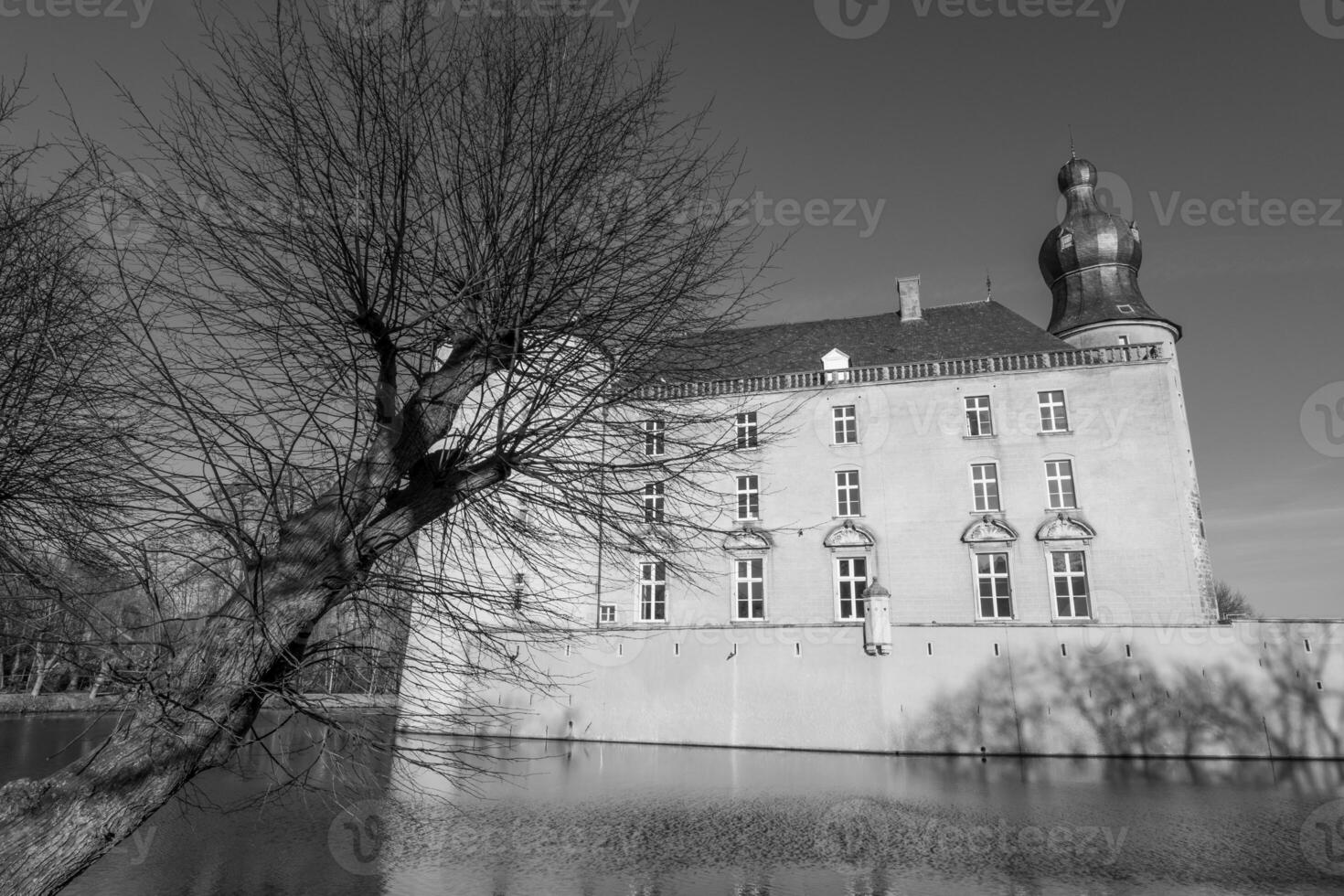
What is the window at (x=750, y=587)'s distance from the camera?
81.2 feet

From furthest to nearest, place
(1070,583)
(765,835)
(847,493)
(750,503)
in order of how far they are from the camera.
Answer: (750,503), (847,493), (1070,583), (765,835)

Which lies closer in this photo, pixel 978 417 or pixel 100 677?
pixel 100 677

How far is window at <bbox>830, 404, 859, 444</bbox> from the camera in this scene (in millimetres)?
25594

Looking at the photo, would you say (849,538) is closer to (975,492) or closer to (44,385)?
(975,492)

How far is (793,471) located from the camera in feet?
84.2

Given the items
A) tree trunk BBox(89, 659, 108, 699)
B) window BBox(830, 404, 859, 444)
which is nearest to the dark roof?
window BBox(830, 404, 859, 444)

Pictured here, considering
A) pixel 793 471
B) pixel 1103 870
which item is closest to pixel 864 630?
pixel 793 471

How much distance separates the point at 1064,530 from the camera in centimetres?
2297

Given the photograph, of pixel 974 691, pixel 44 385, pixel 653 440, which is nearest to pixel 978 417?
pixel 974 691

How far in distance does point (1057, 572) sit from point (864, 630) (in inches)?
241

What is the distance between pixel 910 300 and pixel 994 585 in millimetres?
11167

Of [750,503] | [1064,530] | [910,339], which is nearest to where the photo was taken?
[1064,530]

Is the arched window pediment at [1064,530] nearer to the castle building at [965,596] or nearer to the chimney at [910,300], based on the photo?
the castle building at [965,596]

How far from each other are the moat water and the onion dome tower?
14.4 metres
